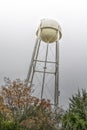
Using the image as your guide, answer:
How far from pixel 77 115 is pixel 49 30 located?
10.9m

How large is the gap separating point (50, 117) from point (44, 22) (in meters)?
9.87

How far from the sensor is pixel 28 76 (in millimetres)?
39500

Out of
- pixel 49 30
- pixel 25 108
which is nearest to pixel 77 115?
pixel 25 108

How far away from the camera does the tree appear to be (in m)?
31.6

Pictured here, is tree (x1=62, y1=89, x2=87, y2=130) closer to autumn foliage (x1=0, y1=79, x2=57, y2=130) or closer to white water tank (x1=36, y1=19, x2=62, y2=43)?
autumn foliage (x1=0, y1=79, x2=57, y2=130)

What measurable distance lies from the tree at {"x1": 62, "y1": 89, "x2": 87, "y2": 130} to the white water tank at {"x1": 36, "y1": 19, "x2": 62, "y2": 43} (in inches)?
327

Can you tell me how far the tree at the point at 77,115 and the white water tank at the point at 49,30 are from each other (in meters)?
8.31

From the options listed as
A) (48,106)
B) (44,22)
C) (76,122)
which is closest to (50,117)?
(48,106)

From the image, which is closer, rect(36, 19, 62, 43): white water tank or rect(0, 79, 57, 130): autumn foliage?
rect(0, 79, 57, 130): autumn foliage

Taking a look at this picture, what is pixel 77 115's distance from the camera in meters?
31.9

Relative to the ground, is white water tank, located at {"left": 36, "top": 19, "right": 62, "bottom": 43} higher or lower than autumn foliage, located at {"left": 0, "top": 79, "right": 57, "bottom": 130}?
higher

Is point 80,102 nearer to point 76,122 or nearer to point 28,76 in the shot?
point 76,122

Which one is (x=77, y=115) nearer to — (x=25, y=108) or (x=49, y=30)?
(x=25, y=108)

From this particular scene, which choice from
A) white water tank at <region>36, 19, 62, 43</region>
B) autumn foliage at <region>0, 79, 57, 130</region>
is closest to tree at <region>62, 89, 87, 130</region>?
autumn foliage at <region>0, 79, 57, 130</region>
